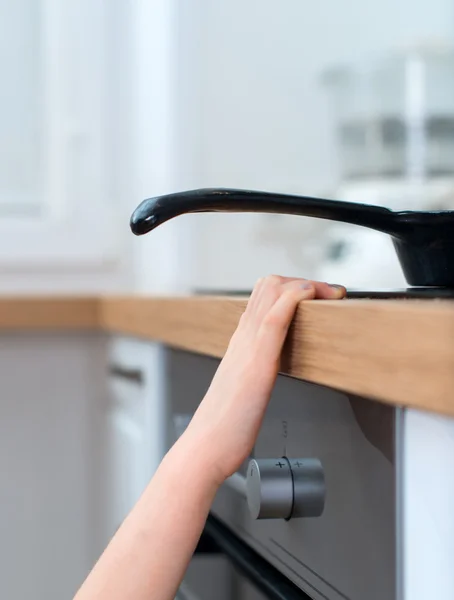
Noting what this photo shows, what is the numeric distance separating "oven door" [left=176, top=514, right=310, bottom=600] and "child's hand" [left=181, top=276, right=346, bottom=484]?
0.12 m

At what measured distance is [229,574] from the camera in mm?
789

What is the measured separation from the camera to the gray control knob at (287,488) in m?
0.59

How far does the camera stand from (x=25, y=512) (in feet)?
4.96

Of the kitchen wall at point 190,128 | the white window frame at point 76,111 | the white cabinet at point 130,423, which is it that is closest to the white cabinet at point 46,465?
the white cabinet at point 130,423

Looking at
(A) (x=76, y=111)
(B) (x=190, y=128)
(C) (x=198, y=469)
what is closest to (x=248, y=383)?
(C) (x=198, y=469)

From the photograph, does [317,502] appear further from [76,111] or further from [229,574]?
[76,111]

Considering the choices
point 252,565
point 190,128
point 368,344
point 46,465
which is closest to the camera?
point 368,344

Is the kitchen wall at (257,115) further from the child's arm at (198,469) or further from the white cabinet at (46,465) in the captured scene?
the child's arm at (198,469)

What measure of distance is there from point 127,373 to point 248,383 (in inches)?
29.2

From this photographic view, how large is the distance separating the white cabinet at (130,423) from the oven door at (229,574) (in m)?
0.23

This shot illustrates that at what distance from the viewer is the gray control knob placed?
23.3 inches

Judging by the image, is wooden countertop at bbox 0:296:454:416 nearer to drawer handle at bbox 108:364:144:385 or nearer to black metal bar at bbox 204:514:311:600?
black metal bar at bbox 204:514:311:600

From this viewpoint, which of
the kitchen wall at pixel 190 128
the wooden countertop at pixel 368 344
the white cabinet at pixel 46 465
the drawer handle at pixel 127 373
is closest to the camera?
the wooden countertop at pixel 368 344

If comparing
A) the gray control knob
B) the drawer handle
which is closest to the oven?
the gray control knob
